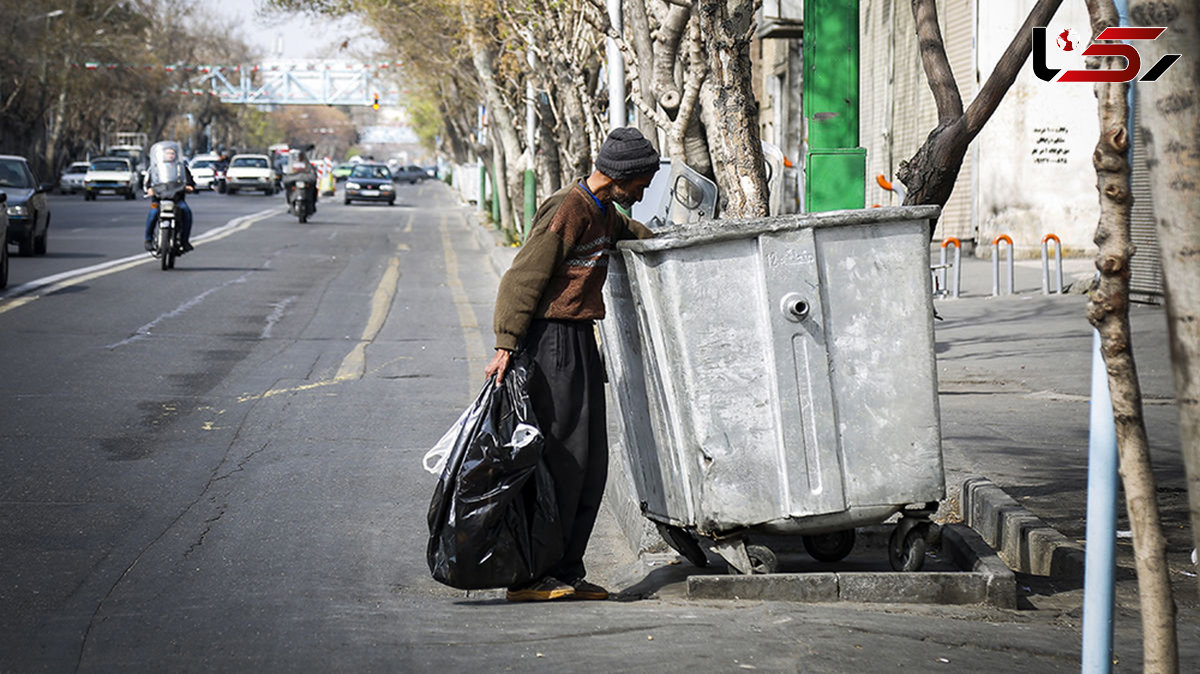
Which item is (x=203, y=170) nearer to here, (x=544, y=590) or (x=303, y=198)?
(x=303, y=198)

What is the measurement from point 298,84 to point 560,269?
371 ft

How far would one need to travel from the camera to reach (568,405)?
549 centimetres

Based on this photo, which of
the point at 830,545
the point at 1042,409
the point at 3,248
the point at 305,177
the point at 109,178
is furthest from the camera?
the point at 109,178

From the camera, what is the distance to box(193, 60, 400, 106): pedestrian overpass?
97875 mm

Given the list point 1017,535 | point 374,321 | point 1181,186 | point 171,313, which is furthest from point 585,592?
point 171,313

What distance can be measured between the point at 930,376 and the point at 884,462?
0.34 metres

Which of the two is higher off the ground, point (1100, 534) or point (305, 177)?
point (305, 177)

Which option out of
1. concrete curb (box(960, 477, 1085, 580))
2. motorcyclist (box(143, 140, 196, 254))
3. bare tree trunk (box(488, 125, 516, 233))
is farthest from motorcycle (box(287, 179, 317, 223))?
concrete curb (box(960, 477, 1085, 580))

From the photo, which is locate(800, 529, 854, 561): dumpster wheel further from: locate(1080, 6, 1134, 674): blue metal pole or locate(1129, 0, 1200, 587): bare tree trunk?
locate(1129, 0, 1200, 587): bare tree trunk

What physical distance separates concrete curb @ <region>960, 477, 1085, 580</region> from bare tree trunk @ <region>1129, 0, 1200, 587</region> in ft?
10.4

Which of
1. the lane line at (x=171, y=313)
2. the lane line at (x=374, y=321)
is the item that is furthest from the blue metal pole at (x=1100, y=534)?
the lane line at (x=171, y=313)

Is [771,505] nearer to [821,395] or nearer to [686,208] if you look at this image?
[821,395]

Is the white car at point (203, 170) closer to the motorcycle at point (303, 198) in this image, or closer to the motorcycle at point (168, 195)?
the motorcycle at point (303, 198)

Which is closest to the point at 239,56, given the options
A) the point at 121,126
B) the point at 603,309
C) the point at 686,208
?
the point at 121,126
